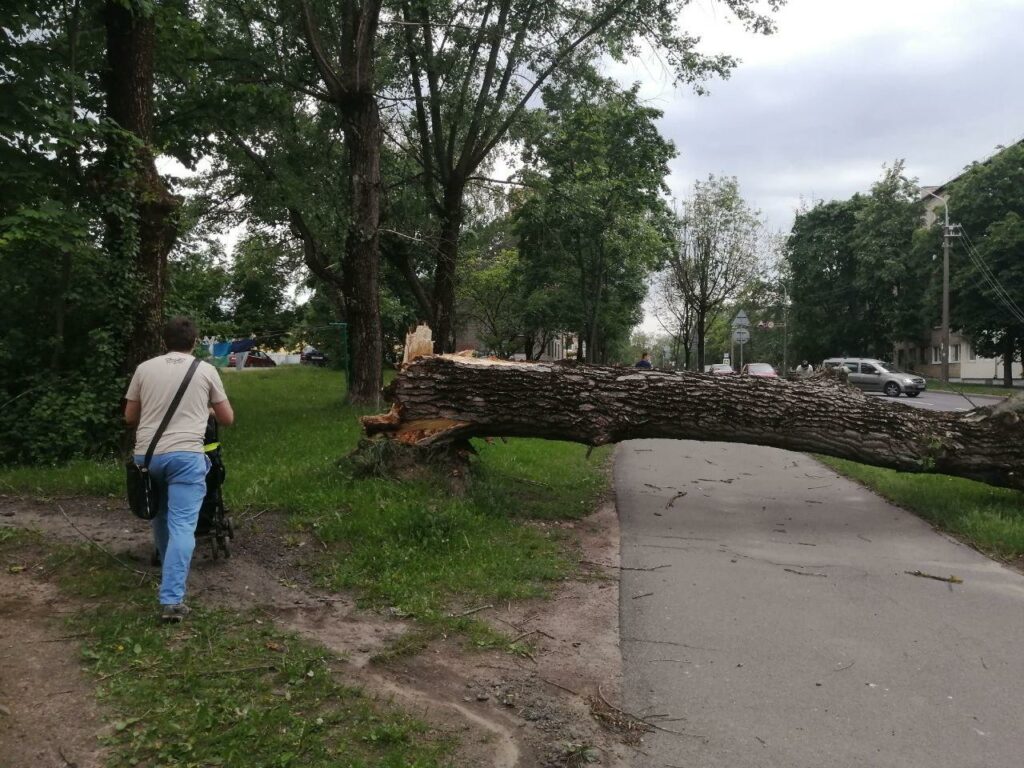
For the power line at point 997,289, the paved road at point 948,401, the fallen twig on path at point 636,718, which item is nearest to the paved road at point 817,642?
the fallen twig on path at point 636,718

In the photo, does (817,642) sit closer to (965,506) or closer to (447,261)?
(965,506)

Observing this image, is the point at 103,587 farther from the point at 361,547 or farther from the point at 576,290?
the point at 576,290

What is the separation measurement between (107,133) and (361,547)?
5.22 metres

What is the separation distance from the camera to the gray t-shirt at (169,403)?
4.19 meters

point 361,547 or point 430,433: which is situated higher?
point 430,433

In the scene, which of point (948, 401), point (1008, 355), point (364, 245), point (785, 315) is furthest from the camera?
point (785, 315)

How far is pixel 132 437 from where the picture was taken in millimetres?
8016

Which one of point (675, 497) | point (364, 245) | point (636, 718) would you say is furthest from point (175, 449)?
point (364, 245)

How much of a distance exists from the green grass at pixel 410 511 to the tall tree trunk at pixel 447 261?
→ 28.2 ft

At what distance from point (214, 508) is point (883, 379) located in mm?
32531

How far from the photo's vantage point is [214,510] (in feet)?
16.2

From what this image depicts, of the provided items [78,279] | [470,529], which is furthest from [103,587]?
[78,279]

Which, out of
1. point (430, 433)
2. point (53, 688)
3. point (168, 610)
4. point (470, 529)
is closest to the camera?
point (53, 688)

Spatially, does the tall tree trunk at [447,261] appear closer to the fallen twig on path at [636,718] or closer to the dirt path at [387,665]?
the dirt path at [387,665]
